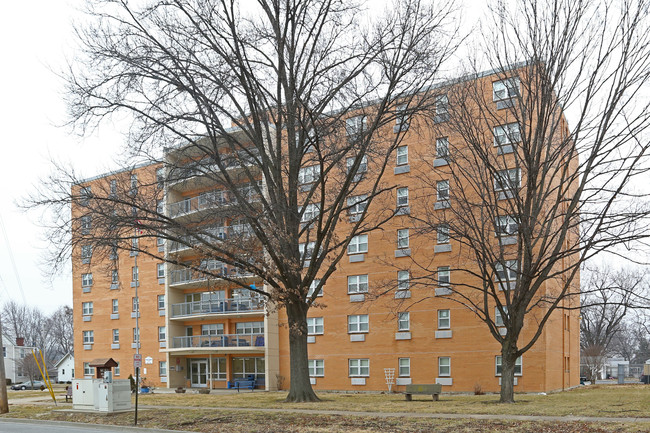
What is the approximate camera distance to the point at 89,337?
6381 centimetres

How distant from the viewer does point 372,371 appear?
43531 mm

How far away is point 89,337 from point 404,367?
35.3 m

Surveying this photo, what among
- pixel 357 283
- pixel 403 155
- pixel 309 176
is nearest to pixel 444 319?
pixel 357 283

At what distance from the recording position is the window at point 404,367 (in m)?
42.2

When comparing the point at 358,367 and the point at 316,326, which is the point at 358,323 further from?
the point at 316,326

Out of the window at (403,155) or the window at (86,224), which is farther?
the window at (403,155)

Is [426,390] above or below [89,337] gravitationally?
above

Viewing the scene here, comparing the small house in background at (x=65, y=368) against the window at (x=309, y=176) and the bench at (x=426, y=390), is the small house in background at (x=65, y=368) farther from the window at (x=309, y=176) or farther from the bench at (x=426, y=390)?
the bench at (x=426, y=390)

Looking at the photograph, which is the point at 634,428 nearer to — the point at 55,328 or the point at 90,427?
the point at 90,427

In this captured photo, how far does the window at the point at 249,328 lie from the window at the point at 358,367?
335 inches

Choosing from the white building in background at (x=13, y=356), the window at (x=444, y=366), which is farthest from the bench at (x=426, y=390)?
the white building in background at (x=13, y=356)

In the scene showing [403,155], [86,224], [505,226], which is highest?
[403,155]

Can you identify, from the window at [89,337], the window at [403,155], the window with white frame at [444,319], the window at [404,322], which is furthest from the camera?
the window at [89,337]

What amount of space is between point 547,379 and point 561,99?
65.3 ft
